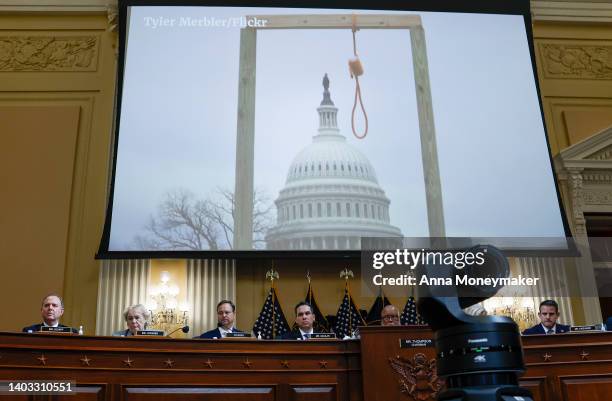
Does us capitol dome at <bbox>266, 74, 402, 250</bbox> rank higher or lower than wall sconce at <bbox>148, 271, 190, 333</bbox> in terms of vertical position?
higher

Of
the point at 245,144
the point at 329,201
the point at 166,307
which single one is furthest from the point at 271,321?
the point at 245,144

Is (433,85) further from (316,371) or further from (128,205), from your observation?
(316,371)

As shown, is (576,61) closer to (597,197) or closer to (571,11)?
(571,11)

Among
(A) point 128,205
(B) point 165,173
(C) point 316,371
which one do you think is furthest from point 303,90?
(C) point 316,371

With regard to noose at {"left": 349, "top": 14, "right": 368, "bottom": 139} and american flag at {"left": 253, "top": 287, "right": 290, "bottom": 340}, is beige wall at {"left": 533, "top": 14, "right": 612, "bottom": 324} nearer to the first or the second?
noose at {"left": 349, "top": 14, "right": 368, "bottom": 139}

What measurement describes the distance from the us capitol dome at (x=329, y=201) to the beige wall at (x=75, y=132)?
325 mm

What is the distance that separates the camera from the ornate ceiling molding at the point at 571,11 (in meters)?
8.51

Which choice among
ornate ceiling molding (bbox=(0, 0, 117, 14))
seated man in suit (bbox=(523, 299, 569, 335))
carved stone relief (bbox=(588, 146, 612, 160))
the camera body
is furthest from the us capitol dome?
the camera body

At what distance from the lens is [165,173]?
7074mm

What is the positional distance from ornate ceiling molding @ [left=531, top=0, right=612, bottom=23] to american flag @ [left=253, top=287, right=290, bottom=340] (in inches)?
193

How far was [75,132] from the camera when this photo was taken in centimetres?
745

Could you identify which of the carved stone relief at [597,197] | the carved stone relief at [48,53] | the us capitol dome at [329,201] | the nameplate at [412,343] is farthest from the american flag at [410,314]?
the carved stone relief at [48,53]

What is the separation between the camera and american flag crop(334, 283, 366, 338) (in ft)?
22.3

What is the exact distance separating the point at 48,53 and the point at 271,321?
13.5 feet
